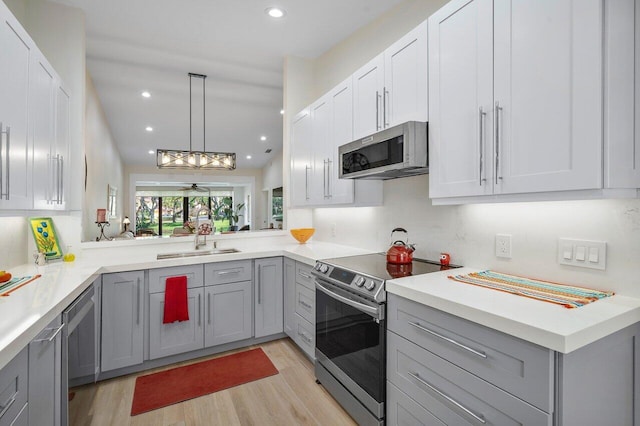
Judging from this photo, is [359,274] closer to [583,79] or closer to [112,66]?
[583,79]

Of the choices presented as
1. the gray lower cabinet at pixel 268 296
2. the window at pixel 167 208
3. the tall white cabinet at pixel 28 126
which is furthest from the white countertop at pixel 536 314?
the window at pixel 167 208

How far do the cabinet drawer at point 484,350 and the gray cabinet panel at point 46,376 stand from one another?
159 cm

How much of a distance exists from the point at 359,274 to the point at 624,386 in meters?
1.18

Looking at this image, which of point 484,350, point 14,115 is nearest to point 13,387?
point 14,115

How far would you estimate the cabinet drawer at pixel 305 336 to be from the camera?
8.29ft

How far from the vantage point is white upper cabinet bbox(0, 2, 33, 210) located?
55.9 inches

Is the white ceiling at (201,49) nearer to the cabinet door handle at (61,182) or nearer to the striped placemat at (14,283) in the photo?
the cabinet door handle at (61,182)

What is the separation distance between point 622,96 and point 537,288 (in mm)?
836

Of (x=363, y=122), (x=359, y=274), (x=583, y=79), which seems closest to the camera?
(x=583, y=79)

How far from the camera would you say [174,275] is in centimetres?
260

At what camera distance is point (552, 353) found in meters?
1.01

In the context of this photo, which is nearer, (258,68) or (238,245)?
(238,245)

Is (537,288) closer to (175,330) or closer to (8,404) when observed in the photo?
(8,404)

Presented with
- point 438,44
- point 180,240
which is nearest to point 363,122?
point 438,44
